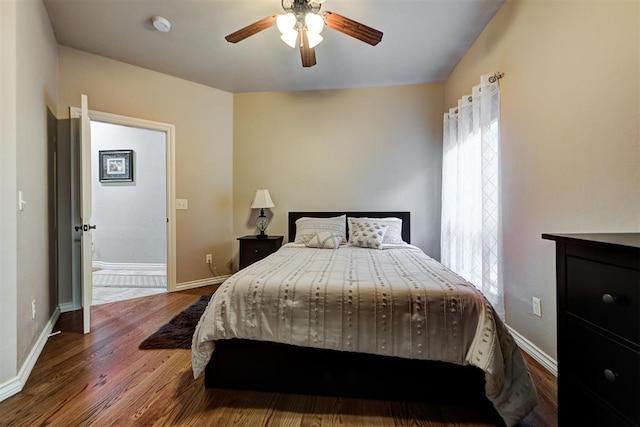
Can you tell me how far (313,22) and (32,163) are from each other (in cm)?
218

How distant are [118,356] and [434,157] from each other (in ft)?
12.1

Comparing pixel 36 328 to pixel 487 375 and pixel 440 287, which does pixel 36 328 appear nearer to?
pixel 440 287

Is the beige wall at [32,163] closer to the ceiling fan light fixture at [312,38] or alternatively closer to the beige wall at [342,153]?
the ceiling fan light fixture at [312,38]

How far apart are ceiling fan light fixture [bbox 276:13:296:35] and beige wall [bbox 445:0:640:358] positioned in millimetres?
1616

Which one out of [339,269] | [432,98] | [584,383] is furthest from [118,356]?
[432,98]

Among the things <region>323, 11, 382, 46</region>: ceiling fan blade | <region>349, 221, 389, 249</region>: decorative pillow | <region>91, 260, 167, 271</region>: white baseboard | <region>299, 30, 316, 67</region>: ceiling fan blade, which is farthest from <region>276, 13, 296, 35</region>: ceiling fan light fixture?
<region>91, 260, 167, 271</region>: white baseboard

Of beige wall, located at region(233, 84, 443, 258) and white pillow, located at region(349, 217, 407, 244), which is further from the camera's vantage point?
beige wall, located at region(233, 84, 443, 258)

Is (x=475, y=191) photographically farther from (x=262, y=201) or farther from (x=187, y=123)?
(x=187, y=123)

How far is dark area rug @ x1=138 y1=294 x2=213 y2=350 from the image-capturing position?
2035 mm

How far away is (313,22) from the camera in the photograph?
1.84 m

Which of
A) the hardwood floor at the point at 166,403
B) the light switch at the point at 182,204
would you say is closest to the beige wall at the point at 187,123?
the light switch at the point at 182,204

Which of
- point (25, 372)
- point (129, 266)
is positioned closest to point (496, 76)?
point (25, 372)

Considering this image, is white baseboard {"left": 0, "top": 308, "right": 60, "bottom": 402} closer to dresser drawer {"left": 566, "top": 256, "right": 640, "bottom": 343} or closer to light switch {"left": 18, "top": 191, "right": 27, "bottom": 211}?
light switch {"left": 18, "top": 191, "right": 27, "bottom": 211}

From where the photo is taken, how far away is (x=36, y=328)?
192cm
